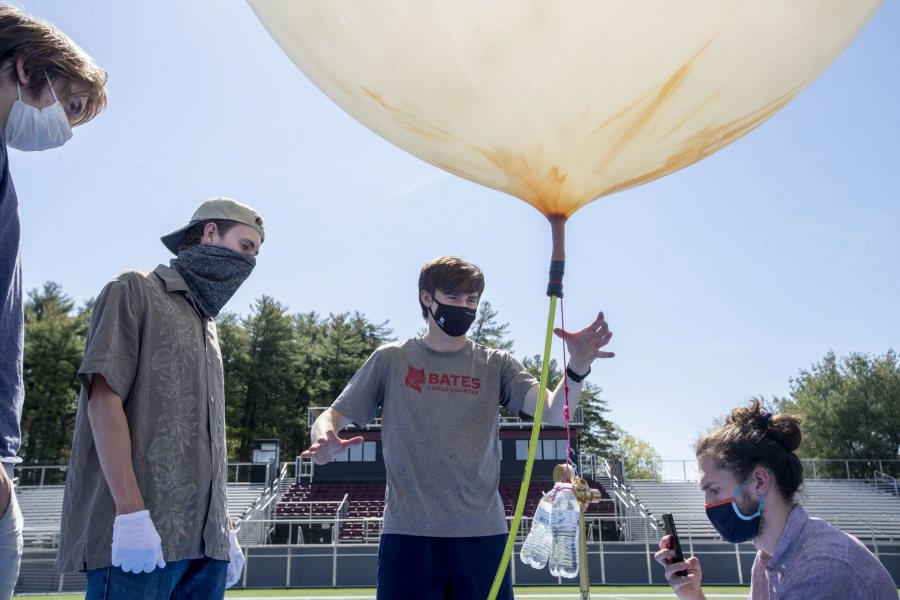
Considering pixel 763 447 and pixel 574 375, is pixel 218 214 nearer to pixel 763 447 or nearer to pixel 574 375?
pixel 574 375

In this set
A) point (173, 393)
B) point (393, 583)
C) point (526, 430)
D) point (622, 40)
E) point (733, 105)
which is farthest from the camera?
point (526, 430)

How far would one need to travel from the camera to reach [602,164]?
7.07ft

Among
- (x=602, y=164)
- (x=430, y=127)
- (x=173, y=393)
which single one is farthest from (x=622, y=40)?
(x=173, y=393)

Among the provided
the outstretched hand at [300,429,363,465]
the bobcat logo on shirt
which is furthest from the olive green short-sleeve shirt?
the bobcat logo on shirt

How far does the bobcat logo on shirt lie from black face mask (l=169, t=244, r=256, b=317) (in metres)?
0.81

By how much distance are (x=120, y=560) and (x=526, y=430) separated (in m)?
30.1

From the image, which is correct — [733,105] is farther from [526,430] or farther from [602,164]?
[526,430]

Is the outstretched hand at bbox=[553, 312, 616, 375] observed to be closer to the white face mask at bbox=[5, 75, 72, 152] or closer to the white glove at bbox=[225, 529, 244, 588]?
the white glove at bbox=[225, 529, 244, 588]

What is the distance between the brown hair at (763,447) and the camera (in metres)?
2.58

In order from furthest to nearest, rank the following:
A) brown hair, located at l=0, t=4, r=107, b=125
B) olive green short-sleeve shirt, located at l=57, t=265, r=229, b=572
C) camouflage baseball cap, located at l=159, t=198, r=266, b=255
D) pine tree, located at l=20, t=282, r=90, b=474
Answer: pine tree, located at l=20, t=282, r=90, b=474 → camouflage baseball cap, located at l=159, t=198, r=266, b=255 → olive green short-sleeve shirt, located at l=57, t=265, r=229, b=572 → brown hair, located at l=0, t=4, r=107, b=125

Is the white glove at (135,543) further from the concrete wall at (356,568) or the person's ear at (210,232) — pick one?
the concrete wall at (356,568)

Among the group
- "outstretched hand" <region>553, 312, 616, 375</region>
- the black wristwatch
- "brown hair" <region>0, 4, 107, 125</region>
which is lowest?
the black wristwatch

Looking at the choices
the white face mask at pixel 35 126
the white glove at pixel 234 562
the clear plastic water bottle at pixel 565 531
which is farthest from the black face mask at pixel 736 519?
the white face mask at pixel 35 126

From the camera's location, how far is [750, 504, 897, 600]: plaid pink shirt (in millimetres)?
2131
